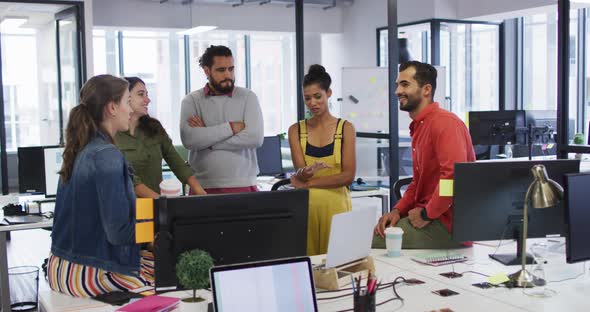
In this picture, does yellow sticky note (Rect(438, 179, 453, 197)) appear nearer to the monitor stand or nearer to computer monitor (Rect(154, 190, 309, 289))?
the monitor stand

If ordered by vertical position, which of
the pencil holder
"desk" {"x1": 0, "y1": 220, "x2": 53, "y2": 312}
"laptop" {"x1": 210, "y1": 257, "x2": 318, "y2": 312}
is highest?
"laptop" {"x1": 210, "y1": 257, "x2": 318, "y2": 312}

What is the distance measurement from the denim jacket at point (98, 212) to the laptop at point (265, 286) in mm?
644

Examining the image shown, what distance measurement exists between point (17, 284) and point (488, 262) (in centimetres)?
409

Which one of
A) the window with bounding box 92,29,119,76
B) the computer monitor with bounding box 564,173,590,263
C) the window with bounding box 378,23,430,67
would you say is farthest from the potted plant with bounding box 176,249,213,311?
the window with bounding box 92,29,119,76

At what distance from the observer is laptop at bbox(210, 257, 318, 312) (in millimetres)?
1949

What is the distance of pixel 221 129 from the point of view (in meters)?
3.86

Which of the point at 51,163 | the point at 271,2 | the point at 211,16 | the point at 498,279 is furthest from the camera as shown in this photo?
the point at 271,2

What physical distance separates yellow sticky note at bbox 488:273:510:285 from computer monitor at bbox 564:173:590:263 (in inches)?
9.8

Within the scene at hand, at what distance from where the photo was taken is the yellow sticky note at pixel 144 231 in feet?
7.44

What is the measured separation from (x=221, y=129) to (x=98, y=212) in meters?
1.46

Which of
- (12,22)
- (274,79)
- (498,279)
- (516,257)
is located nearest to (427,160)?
(516,257)

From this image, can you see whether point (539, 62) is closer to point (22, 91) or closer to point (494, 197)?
point (494, 197)

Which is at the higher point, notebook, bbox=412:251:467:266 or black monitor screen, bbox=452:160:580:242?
black monitor screen, bbox=452:160:580:242

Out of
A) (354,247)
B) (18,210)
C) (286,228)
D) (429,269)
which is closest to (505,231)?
(429,269)
